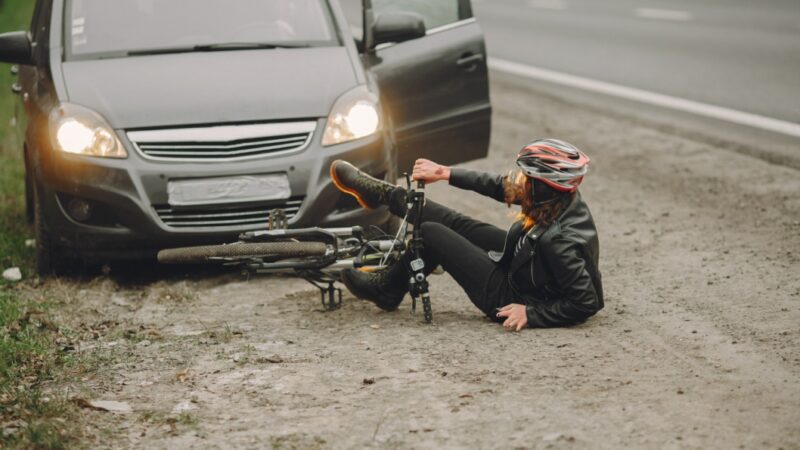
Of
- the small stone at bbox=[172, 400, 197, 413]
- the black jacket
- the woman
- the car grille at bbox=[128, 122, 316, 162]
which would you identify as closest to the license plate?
the car grille at bbox=[128, 122, 316, 162]

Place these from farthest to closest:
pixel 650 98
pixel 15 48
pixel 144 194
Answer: pixel 650 98 < pixel 15 48 < pixel 144 194

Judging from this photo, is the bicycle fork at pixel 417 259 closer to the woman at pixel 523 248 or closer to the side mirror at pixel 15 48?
the woman at pixel 523 248

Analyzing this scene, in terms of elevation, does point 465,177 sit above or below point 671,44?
above

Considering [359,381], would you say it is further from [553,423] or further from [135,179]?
[135,179]

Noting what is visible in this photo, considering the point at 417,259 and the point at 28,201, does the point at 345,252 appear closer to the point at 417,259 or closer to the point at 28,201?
the point at 417,259

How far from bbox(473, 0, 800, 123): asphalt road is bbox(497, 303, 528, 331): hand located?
19.7 feet

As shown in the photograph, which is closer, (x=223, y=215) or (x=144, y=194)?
(x=144, y=194)

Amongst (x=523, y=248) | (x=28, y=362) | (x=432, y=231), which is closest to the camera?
(x=28, y=362)

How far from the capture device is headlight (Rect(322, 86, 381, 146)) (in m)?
6.97

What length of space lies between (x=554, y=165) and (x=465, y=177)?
0.47 metres

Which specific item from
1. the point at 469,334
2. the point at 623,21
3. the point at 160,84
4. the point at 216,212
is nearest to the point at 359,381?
the point at 469,334

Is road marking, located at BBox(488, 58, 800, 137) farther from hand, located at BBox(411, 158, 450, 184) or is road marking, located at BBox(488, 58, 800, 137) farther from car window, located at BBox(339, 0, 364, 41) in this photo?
hand, located at BBox(411, 158, 450, 184)

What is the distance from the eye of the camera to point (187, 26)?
7.58 meters

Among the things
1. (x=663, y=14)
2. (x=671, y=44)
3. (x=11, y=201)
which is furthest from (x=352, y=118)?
(x=663, y=14)
